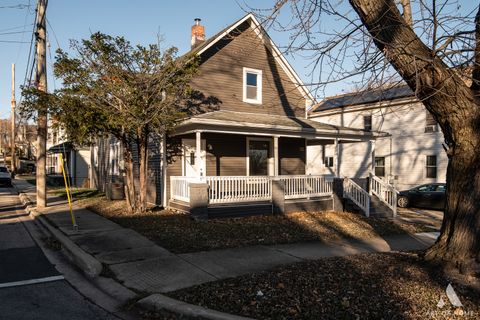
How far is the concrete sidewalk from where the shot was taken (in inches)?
251

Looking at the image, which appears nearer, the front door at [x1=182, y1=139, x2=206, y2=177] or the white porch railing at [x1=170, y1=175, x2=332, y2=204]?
the white porch railing at [x1=170, y1=175, x2=332, y2=204]

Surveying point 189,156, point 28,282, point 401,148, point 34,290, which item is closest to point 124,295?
point 34,290

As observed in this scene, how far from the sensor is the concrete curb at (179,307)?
4.62 metres

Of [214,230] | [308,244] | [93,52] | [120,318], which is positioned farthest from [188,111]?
[120,318]

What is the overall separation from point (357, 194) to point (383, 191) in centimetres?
118

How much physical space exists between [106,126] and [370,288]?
992cm

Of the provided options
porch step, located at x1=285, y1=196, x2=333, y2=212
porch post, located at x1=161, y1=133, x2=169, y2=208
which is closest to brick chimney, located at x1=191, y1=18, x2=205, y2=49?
porch post, located at x1=161, y1=133, x2=169, y2=208

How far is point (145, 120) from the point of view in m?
12.2

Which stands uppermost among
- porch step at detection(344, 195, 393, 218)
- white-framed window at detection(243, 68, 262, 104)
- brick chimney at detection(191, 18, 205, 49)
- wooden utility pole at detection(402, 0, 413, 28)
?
brick chimney at detection(191, 18, 205, 49)

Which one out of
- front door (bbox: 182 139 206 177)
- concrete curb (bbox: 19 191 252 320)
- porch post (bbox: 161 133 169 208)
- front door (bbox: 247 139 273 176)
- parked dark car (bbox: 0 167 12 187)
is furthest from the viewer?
parked dark car (bbox: 0 167 12 187)

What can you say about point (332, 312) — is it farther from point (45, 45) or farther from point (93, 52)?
point (45, 45)

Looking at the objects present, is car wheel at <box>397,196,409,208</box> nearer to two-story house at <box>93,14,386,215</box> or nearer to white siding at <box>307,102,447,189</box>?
white siding at <box>307,102,447,189</box>

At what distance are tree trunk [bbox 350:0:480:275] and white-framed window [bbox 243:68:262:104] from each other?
1092 cm

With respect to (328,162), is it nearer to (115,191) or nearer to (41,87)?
(115,191)
